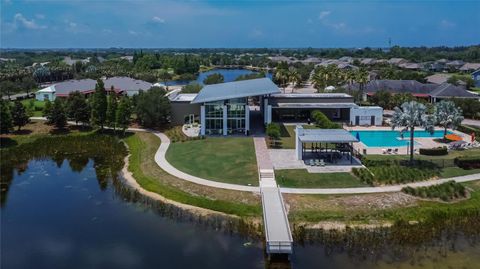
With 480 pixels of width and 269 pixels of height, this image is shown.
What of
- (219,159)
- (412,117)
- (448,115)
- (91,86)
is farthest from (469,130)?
(91,86)

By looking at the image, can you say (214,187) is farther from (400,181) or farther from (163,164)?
(400,181)

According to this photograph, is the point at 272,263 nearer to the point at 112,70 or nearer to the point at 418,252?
the point at 418,252

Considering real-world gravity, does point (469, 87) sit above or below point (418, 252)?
above

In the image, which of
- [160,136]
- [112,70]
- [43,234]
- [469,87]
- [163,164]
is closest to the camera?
[43,234]

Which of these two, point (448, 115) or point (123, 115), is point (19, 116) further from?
point (448, 115)

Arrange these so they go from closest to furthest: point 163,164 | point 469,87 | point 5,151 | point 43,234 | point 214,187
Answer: point 43,234, point 214,187, point 163,164, point 5,151, point 469,87

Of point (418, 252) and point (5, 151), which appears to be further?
point (5, 151)

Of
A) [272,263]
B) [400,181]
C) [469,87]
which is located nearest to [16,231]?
[272,263]
